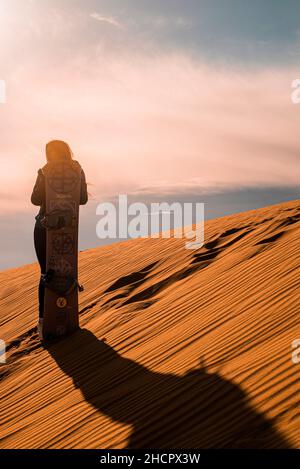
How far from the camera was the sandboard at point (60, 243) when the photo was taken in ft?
22.0

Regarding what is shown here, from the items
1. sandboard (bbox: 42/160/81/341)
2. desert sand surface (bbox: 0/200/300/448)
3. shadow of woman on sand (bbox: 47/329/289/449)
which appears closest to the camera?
shadow of woman on sand (bbox: 47/329/289/449)

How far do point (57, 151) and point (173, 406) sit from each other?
12.4 ft

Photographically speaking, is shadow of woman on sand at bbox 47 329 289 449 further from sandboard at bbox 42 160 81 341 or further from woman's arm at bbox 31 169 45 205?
woman's arm at bbox 31 169 45 205

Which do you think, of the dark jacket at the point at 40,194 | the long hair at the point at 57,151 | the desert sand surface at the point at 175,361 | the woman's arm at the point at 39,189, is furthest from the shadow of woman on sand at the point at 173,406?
the long hair at the point at 57,151

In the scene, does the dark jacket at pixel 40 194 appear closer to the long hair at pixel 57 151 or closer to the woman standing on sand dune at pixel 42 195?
the woman standing on sand dune at pixel 42 195

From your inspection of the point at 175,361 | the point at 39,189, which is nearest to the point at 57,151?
the point at 39,189

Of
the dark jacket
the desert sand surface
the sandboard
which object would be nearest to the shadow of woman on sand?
the desert sand surface

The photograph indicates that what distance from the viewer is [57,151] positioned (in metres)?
6.78

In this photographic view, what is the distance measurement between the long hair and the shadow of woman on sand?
2571mm

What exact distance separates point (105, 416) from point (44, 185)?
3.34 m

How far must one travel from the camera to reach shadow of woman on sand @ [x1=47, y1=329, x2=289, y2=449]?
3.49 meters

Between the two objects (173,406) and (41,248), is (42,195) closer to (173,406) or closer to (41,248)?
(41,248)

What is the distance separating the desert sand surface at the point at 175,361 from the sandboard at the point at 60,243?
0.37 meters
